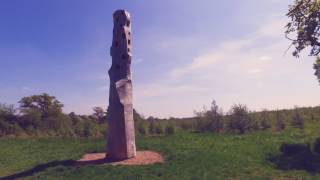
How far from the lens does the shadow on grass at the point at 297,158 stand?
54.7ft

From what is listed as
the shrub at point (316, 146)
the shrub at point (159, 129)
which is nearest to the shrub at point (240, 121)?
the shrub at point (159, 129)

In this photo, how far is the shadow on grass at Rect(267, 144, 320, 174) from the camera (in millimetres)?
16688

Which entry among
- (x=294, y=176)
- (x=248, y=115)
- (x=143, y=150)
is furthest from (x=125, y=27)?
(x=248, y=115)

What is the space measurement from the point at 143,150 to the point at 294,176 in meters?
7.67

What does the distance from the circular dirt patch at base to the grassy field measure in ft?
1.29

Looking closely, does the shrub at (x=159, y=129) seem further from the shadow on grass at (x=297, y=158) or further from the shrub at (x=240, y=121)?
the shadow on grass at (x=297, y=158)

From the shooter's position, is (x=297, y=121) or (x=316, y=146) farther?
(x=297, y=121)

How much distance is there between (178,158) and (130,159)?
191cm

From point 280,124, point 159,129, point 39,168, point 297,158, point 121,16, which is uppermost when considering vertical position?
point 121,16

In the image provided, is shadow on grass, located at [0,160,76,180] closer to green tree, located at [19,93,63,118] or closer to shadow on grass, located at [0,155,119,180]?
shadow on grass, located at [0,155,119,180]

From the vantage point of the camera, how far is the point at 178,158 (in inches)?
707

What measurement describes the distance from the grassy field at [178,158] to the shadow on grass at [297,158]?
0.32m

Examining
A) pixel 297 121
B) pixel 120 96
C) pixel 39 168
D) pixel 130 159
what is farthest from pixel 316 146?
pixel 297 121

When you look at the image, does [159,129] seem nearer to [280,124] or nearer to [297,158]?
[280,124]
